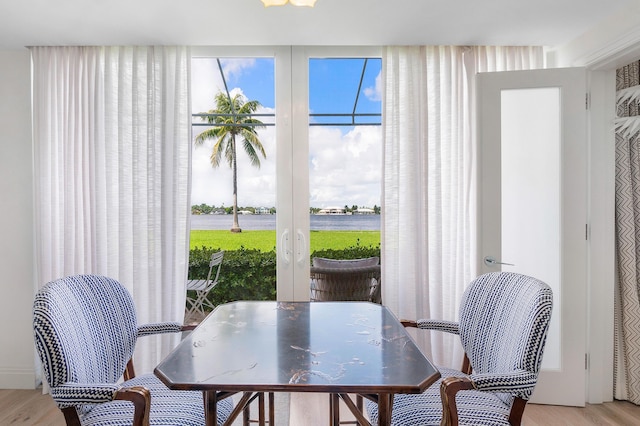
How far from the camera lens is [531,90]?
9.29ft

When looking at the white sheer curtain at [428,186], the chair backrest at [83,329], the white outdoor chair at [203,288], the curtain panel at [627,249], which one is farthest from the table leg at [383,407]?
the white outdoor chair at [203,288]

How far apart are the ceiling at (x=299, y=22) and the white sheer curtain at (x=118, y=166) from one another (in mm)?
237

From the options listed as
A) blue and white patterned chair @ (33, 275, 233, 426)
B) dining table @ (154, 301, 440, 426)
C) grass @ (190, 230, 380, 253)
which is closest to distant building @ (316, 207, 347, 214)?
grass @ (190, 230, 380, 253)

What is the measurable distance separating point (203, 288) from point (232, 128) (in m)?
1.49

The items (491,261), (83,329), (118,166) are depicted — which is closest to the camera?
(83,329)

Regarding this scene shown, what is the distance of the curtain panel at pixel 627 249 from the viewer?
9.36 feet

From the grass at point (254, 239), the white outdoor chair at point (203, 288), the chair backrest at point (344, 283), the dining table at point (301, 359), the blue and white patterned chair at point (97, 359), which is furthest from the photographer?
the grass at point (254, 239)

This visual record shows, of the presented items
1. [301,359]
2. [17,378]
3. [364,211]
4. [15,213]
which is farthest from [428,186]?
[17,378]

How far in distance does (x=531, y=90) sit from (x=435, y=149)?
29.2 inches

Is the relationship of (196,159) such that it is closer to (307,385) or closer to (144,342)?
(144,342)

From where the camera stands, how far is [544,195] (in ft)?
9.36

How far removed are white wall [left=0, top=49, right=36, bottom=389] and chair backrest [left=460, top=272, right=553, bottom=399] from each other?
3.15m

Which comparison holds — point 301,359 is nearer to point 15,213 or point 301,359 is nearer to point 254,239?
point 254,239

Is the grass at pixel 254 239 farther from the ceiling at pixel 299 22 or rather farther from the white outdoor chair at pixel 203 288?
the ceiling at pixel 299 22
